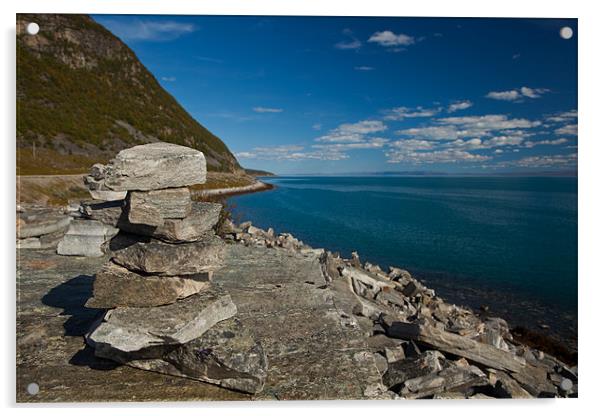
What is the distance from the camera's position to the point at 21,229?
32.5 ft

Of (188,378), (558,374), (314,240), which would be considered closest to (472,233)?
(314,240)

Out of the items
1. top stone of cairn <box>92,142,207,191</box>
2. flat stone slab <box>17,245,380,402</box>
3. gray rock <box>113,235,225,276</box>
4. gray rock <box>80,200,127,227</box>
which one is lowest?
flat stone slab <box>17,245,380,402</box>

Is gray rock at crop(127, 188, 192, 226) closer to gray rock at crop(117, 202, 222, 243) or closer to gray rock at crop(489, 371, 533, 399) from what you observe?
gray rock at crop(117, 202, 222, 243)

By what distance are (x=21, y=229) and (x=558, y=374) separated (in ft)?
38.8

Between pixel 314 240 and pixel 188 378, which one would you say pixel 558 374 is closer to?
pixel 188 378

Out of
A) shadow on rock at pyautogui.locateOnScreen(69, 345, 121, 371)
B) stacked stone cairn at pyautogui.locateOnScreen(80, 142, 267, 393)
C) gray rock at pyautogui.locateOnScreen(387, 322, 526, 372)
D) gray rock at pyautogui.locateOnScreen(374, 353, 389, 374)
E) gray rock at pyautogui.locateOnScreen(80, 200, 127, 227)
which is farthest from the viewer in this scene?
gray rock at pyautogui.locateOnScreen(387, 322, 526, 372)

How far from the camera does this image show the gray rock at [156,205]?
4.42 meters

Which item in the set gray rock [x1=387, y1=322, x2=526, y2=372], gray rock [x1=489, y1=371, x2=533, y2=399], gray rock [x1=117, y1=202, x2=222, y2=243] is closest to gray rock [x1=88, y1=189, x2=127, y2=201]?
gray rock [x1=117, y1=202, x2=222, y2=243]

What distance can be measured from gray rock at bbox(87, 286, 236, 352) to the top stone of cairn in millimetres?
1336

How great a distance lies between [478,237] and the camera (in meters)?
15.9

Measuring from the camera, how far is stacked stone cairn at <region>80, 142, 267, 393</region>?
4.29 meters

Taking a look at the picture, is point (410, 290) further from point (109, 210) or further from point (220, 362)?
point (109, 210)

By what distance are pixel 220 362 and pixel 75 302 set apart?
364 centimetres

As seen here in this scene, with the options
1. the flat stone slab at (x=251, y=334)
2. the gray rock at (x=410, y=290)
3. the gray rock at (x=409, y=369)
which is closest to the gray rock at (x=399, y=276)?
the gray rock at (x=410, y=290)
